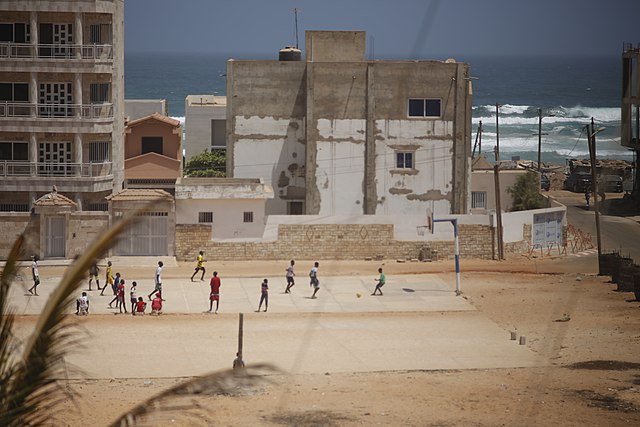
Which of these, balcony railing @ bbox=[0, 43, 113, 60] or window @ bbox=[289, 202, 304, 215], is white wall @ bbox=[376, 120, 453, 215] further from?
balcony railing @ bbox=[0, 43, 113, 60]

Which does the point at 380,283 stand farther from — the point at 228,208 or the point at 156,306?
the point at 228,208

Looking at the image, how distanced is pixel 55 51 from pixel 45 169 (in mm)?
4506

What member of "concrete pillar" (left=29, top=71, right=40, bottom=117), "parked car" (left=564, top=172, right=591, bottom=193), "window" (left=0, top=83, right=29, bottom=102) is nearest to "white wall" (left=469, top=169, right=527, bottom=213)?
"parked car" (left=564, top=172, right=591, bottom=193)

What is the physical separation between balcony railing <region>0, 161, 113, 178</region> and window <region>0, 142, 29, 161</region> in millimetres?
274

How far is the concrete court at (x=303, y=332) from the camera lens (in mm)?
30938

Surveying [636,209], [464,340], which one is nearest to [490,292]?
[464,340]

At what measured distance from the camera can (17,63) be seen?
4572cm

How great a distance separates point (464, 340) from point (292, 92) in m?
19.0

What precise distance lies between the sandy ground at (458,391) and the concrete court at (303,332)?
380mm

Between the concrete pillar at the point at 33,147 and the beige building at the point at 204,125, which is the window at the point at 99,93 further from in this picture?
the beige building at the point at 204,125

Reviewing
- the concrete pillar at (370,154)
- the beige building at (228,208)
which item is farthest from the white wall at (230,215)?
Answer: the concrete pillar at (370,154)

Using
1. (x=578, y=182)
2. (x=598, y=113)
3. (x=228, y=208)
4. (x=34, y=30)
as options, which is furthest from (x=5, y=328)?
(x=598, y=113)

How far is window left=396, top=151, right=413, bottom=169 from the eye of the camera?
5022 centimetres

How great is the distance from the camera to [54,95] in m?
46.2
